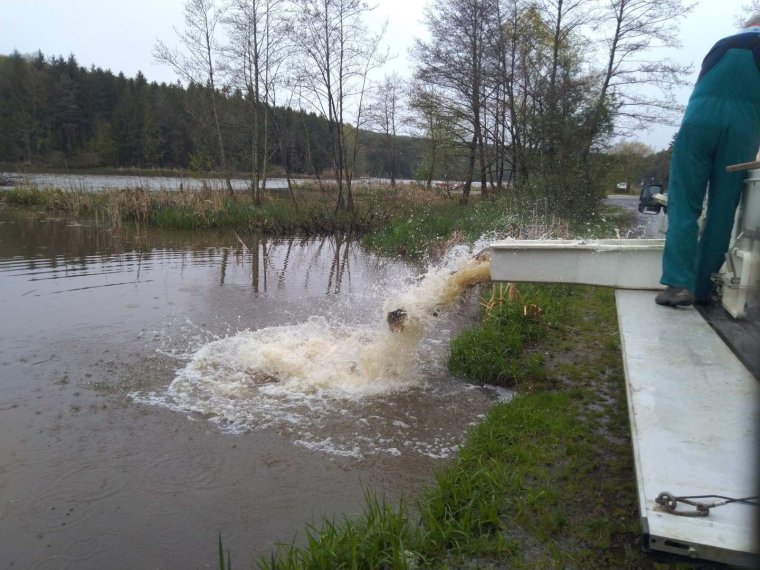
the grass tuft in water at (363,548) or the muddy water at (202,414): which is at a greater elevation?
the grass tuft in water at (363,548)

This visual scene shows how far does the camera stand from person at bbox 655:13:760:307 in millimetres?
3477

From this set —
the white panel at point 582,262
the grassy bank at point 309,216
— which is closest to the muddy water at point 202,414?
the white panel at point 582,262

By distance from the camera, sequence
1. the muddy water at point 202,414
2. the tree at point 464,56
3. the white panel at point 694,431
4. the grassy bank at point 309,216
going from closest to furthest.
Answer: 1. the white panel at point 694,431
2. the muddy water at point 202,414
3. the grassy bank at point 309,216
4. the tree at point 464,56

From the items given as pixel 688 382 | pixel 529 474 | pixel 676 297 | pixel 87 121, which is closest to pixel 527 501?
pixel 529 474

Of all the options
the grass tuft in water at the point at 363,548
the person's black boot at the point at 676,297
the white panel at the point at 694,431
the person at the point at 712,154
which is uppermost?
the person at the point at 712,154

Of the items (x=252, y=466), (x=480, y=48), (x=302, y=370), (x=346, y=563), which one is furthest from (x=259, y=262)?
(x=480, y=48)

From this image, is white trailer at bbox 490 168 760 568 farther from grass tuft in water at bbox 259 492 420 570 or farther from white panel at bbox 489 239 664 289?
grass tuft in water at bbox 259 492 420 570

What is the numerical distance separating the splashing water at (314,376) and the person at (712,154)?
5.84ft

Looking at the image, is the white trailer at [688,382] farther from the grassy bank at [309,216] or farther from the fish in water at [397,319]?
the grassy bank at [309,216]

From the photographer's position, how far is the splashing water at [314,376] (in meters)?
4.70

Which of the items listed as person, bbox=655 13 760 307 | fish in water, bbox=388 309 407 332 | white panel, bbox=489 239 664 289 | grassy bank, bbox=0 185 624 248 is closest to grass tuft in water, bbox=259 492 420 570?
white panel, bbox=489 239 664 289

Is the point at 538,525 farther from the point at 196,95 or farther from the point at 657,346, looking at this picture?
the point at 196,95

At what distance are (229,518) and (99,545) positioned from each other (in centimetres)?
71

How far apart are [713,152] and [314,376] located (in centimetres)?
383
